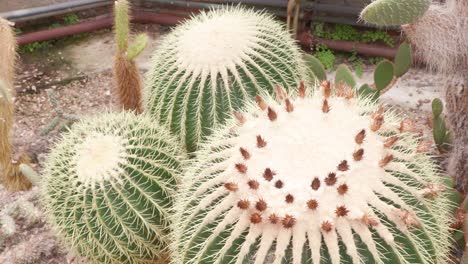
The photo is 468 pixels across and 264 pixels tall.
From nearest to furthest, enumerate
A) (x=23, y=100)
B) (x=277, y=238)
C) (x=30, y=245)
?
1. (x=277, y=238)
2. (x=30, y=245)
3. (x=23, y=100)

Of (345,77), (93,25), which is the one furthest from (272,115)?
(93,25)

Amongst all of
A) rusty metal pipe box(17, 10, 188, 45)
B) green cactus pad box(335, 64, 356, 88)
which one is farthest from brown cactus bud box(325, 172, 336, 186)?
rusty metal pipe box(17, 10, 188, 45)

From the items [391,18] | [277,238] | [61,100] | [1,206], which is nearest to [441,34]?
[391,18]

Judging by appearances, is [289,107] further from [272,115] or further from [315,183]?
[315,183]

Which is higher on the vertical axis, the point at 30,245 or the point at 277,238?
the point at 277,238

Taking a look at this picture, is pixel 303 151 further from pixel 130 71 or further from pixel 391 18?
pixel 130 71

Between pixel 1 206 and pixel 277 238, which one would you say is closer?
pixel 277 238
